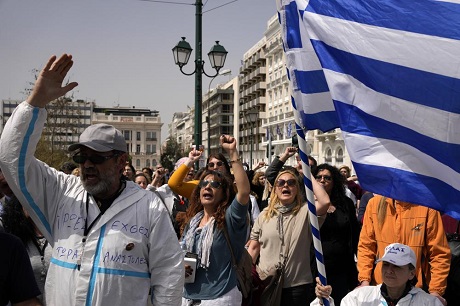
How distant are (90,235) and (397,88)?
1.96 meters

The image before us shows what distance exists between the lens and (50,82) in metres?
2.83

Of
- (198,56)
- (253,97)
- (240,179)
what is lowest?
(240,179)

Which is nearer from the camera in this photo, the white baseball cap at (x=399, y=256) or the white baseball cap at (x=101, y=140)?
the white baseball cap at (x=101, y=140)

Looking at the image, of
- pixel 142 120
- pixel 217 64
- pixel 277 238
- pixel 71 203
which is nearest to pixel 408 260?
pixel 277 238

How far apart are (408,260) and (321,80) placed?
1.45 metres

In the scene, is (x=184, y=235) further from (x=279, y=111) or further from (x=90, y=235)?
(x=279, y=111)

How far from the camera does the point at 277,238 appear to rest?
190 inches

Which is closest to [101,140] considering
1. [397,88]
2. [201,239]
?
[201,239]

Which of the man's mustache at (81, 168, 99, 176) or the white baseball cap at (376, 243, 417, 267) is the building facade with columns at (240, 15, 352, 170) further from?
the man's mustache at (81, 168, 99, 176)

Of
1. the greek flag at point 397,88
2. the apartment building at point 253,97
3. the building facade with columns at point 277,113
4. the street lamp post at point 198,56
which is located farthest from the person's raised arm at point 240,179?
the apartment building at point 253,97

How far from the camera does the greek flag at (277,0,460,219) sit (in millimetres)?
3074

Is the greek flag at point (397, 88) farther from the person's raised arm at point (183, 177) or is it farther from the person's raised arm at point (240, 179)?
the person's raised arm at point (183, 177)

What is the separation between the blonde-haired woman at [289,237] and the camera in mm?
4742

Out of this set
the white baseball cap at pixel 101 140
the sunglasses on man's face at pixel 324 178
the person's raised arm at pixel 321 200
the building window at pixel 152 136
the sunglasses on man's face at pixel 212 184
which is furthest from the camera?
the building window at pixel 152 136
